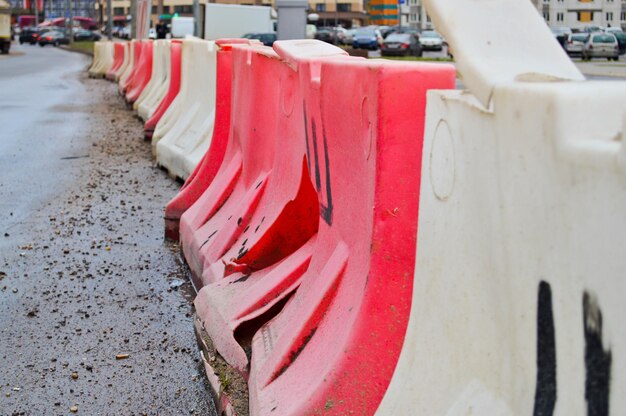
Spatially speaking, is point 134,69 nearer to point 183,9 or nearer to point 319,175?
point 319,175

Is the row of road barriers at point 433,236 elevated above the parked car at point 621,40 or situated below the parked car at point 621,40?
below

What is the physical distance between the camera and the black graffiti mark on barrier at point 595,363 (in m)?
1.91

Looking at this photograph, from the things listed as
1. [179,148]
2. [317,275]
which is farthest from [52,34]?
[317,275]

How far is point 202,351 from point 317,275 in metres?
0.86

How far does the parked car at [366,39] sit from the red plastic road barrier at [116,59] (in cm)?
3704

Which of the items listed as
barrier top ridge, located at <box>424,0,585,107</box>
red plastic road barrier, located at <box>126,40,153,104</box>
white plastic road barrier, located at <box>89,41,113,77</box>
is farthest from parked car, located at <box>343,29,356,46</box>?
barrier top ridge, located at <box>424,0,585,107</box>

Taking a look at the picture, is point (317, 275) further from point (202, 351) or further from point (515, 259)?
point (515, 259)

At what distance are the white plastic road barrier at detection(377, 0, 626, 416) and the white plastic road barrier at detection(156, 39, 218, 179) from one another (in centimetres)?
618

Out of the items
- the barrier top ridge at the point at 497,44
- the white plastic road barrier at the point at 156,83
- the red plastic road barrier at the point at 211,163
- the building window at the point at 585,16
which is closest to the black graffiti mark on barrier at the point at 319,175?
the barrier top ridge at the point at 497,44

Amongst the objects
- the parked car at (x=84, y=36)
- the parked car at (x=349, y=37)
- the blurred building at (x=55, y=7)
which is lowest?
the parked car at (x=349, y=37)

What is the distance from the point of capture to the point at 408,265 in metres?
3.18

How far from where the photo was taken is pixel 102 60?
3875cm

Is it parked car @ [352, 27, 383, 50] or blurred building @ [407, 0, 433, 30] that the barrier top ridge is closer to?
blurred building @ [407, 0, 433, 30]

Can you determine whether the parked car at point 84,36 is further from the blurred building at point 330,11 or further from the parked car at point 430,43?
the parked car at point 430,43
